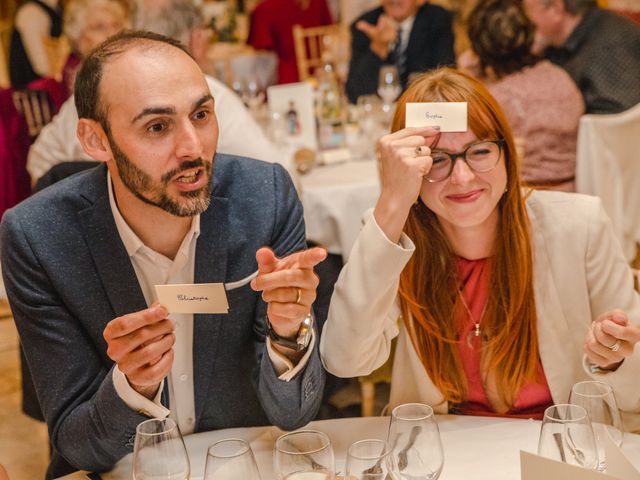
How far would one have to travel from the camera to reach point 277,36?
24.1 ft

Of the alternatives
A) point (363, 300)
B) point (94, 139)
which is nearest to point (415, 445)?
point (363, 300)

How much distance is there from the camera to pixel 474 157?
187 centimetres

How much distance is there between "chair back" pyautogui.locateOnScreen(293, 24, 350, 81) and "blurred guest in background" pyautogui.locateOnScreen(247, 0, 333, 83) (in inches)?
5.4

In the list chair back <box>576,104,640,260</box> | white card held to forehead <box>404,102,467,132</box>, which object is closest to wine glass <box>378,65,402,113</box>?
chair back <box>576,104,640,260</box>

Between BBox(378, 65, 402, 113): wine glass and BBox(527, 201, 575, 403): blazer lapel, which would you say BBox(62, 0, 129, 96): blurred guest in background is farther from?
BBox(527, 201, 575, 403): blazer lapel

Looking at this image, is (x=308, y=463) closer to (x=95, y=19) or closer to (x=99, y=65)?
(x=99, y=65)

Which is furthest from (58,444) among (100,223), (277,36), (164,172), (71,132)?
(277,36)

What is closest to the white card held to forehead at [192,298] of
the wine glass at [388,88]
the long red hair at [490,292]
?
the long red hair at [490,292]

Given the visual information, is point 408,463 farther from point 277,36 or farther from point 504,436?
point 277,36

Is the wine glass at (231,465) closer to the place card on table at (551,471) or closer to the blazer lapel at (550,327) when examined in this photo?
the place card on table at (551,471)

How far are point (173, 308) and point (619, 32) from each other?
341cm

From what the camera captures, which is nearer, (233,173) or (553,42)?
(233,173)

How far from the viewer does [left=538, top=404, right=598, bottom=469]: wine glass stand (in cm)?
128

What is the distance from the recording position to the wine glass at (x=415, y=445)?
1.30 metres
